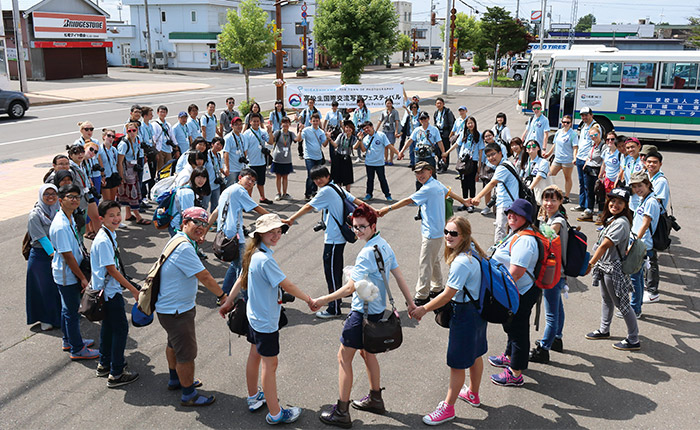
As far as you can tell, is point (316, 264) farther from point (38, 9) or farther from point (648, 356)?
point (38, 9)

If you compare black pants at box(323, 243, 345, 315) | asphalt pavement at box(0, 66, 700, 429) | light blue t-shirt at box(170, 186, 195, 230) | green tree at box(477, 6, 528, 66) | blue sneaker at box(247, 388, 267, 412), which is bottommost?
asphalt pavement at box(0, 66, 700, 429)

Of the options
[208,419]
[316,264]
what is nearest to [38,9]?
[316,264]

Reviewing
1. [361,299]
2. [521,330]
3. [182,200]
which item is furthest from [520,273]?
[182,200]

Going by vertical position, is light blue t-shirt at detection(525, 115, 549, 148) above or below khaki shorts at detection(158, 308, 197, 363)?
above

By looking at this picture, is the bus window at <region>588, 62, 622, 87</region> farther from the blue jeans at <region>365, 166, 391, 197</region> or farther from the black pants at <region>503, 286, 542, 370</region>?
the black pants at <region>503, 286, 542, 370</region>

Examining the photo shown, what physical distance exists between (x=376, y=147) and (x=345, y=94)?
26.9 feet

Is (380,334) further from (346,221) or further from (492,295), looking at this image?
(346,221)

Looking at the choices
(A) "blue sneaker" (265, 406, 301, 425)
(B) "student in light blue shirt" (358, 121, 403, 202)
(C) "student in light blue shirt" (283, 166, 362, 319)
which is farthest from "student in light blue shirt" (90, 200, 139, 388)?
(B) "student in light blue shirt" (358, 121, 403, 202)

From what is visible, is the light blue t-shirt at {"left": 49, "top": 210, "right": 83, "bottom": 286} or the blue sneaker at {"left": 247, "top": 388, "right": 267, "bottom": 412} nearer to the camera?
the blue sneaker at {"left": 247, "top": 388, "right": 267, "bottom": 412}

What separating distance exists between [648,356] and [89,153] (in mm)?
8569

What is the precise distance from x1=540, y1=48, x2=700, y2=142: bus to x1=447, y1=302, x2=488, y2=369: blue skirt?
16.9 meters

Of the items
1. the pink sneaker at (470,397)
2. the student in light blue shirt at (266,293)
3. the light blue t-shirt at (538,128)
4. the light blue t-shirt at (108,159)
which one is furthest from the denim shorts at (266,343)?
the light blue t-shirt at (538,128)

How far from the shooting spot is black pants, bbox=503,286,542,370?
17.5ft

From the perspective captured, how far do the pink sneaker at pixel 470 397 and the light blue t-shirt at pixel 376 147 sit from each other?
7.34 metres
